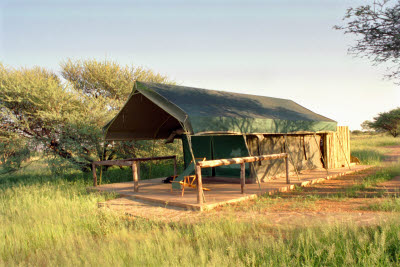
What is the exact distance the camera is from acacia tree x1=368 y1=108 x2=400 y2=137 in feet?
126


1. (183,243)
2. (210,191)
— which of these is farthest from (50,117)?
(183,243)

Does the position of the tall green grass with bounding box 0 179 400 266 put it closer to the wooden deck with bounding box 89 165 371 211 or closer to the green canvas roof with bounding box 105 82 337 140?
the wooden deck with bounding box 89 165 371 211

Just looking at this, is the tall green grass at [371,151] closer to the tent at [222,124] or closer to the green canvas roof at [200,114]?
the tent at [222,124]

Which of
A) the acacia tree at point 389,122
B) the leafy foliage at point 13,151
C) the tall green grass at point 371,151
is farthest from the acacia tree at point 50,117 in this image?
the acacia tree at point 389,122

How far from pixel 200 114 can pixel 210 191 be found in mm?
2364

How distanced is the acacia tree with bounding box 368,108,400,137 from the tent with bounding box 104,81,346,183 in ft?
107

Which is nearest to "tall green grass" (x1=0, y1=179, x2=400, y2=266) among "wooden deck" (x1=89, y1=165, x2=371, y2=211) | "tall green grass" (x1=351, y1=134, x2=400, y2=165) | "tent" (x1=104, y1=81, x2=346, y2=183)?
"wooden deck" (x1=89, y1=165, x2=371, y2=211)

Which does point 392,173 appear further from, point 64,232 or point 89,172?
point 89,172

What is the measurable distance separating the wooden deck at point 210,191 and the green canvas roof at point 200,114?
1563 mm

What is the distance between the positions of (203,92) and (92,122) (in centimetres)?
527

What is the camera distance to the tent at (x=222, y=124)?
290 inches

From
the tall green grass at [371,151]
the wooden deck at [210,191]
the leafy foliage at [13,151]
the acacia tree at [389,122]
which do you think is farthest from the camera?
the acacia tree at [389,122]

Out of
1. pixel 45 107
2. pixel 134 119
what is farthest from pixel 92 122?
pixel 134 119

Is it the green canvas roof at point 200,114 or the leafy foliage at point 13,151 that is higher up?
the green canvas roof at point 200,114
